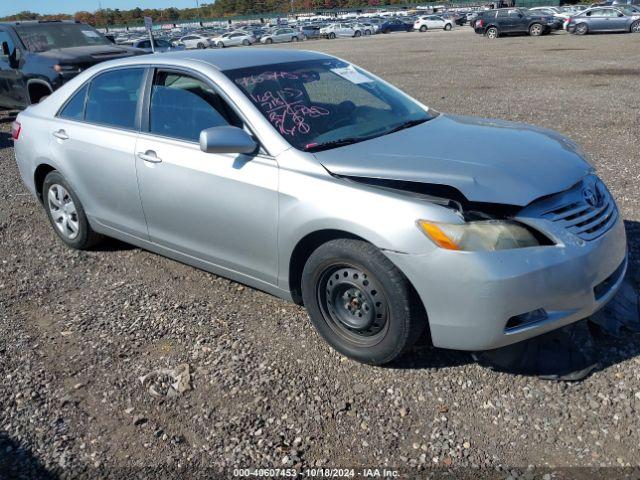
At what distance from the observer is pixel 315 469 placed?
2.64 m

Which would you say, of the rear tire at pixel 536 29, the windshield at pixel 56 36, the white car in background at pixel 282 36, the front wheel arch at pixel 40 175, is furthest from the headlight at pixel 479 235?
the white car in background at pixel 282 36

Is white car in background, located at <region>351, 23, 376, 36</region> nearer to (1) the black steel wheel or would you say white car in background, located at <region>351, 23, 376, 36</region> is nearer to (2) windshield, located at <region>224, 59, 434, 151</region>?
(2) windshield, located at <region>224, 59, 434, 151</region>

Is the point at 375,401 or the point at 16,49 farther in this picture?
the point at 16,49

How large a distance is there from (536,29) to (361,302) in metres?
34.4

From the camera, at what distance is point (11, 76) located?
10727 millimetres

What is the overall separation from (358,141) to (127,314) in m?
1.99

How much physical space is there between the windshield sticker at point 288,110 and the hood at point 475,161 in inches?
12.1

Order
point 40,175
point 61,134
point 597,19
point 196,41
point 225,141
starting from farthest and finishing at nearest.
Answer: point 196,41
point 597,19
point 40,175
point 61,134
point 225,141

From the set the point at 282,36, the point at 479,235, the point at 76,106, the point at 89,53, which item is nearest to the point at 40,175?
the point at 76,106

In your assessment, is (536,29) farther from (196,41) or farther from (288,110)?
(288,110)

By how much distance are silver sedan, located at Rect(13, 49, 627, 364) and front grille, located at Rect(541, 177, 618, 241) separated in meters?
0.01

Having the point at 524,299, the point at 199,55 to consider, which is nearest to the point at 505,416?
the point at 524,299

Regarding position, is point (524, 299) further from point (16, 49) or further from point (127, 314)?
point (16, 49)

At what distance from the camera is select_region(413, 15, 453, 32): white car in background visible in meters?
52.3
